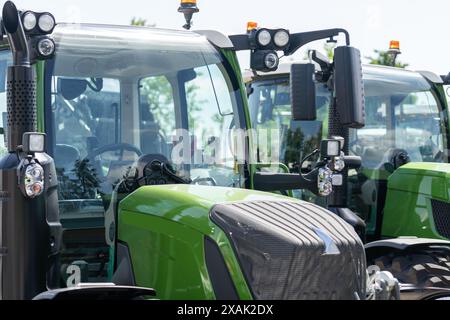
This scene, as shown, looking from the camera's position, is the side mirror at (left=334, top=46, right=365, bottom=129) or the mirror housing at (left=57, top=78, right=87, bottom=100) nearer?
the mirror housing at (left=57, top=78, right=87, bottom=100)

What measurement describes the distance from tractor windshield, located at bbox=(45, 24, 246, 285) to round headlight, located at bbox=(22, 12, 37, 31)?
30cm

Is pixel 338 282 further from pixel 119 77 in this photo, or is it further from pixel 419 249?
pixel 119 77

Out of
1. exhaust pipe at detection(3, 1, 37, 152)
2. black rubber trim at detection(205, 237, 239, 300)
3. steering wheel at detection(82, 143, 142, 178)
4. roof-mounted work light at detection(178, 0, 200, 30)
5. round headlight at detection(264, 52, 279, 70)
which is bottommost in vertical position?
black rubber trim at detection(205, 237, 239, 300)

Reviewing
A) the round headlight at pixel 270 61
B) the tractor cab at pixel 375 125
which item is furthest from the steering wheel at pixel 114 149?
the tractor cab at pixel 375 125

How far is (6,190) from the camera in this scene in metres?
4.29

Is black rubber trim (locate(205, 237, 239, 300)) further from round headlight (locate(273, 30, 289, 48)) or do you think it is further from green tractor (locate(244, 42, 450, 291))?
green tractor (locate(244, 42, 450, 291))

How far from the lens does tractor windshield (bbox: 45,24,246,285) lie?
15.8ft

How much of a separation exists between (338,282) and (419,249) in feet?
4.88

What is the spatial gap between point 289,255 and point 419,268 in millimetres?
1524

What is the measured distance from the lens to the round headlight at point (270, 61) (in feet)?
19.2

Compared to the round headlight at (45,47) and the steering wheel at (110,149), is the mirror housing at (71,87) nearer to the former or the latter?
the round headlight at (45,47)

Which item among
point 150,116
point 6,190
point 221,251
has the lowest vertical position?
point 221,251

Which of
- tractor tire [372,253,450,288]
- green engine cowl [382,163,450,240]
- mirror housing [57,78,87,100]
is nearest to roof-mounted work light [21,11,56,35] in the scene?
mirror housing [57,78,87,100]
